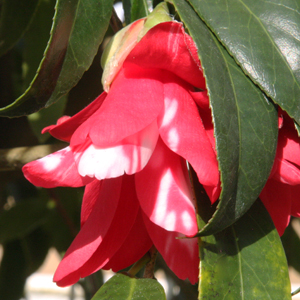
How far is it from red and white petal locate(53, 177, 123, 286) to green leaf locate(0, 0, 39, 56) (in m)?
0.42

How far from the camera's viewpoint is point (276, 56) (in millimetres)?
358

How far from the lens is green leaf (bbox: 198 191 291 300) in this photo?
0.37m

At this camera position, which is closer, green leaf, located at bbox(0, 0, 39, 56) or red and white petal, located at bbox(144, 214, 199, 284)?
red and white petal, located at bbox(144, 214, 199, 284)

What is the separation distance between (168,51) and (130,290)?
259 millimetres

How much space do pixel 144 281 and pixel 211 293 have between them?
0.09 m

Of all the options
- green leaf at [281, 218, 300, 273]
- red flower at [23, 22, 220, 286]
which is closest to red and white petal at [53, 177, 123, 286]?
red flower at [23, 22, 220, 286]

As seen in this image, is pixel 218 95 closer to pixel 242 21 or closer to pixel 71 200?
pixel 242 21

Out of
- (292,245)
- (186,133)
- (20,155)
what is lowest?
(292,245)

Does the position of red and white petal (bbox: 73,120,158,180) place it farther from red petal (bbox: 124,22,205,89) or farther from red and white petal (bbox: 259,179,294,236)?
red and white petal (bbox: 259,179,294,236)

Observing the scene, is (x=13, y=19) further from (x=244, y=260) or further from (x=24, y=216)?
(x=244, y=260)

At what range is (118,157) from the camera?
0.30 m

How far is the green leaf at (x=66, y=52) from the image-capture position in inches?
14.0

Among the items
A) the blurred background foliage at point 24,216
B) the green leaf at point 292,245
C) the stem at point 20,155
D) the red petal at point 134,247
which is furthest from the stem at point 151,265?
the green leaf at point 292,245

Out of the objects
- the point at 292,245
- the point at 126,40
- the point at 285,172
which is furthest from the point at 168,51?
the point at 292,245
